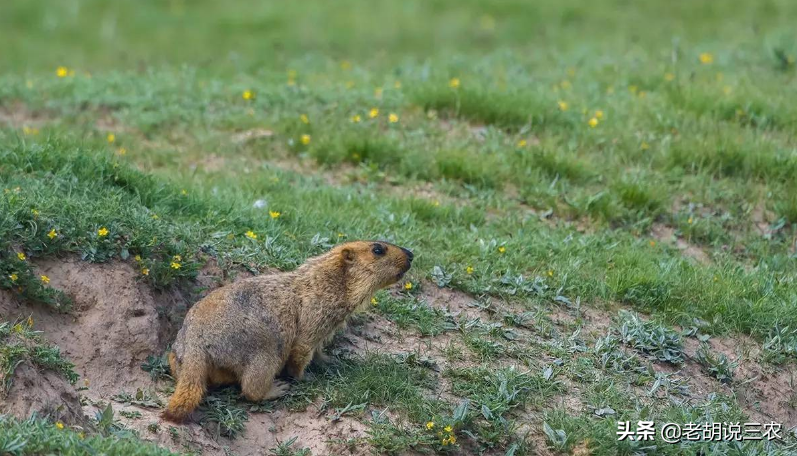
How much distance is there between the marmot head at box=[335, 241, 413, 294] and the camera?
653 centimetres

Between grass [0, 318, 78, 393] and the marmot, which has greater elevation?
grass [0, 318, 78, 393]

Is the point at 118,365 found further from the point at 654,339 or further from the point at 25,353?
the point at 654,339

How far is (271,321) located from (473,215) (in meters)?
2.92

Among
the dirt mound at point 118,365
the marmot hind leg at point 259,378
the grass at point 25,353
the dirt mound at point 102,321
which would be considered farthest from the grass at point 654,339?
the grass at point 25,353

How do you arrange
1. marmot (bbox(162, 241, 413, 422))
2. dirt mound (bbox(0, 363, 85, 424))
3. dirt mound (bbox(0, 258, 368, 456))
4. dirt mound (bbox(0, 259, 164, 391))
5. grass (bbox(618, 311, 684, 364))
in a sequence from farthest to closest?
1. grass (bbox(618, 311, 684, 364))
2. dirt mound (bbox(0, 259, 164, 391))
3. marmot (bbox(162, 241, 413, 422))
4. dirt mound (bbox(0, 258, 368, 456))
5. dirt mound (bbox(0, 363, 85, 424))

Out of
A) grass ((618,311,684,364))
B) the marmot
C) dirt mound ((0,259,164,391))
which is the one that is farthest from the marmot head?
grass ((618,311,684,364))

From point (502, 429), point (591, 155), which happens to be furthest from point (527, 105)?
point (502, 429)

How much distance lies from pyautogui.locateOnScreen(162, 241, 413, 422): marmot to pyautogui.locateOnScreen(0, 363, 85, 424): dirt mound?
1.73 ft

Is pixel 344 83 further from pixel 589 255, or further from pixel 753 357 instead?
pixel 753 357

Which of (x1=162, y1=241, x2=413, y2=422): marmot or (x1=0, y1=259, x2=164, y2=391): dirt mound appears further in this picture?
(x1=0, y1=259, x2=164, y2=391): dirt mound

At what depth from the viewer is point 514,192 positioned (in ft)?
30.1

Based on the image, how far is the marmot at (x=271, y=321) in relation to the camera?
19.3 feet

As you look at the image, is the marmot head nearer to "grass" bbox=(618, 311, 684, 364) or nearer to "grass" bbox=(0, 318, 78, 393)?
"grass" bbox=(618, 311, 684, 364)

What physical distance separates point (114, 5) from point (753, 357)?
14.2 meters
